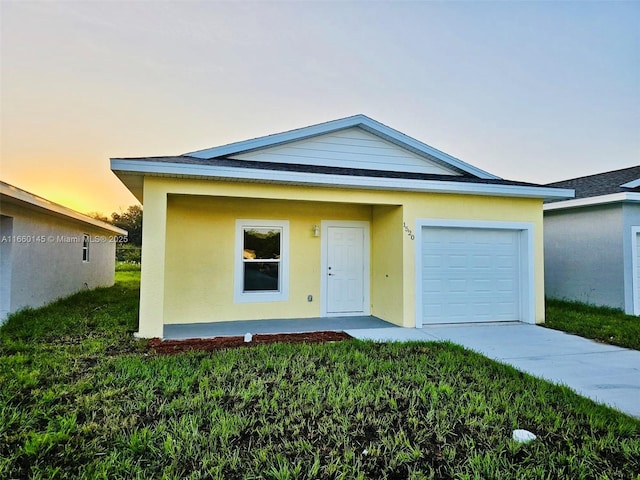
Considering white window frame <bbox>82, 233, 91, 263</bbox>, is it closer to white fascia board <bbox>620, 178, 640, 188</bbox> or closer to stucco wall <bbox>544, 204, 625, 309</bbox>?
stucco wall <bbox>544, 204, 625, 309</bbox>

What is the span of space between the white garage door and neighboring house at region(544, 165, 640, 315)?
3.29 m

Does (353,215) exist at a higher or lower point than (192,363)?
higher

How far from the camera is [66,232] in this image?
1080cm

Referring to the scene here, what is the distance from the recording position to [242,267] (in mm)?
8156

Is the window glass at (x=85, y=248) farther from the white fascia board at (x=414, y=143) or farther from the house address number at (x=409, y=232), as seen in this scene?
the house address number at (x=409, y=232)

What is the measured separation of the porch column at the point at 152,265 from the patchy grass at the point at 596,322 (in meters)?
8.08

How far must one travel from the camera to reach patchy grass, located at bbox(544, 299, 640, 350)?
662cm

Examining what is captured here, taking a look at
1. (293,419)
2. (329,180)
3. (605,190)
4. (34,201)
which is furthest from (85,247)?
(605,190)

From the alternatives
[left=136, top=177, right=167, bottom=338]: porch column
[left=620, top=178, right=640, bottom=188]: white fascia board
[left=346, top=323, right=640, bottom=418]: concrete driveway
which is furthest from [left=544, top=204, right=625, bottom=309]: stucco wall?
[left=136, top=177, right=167, bottom=338]: porch column

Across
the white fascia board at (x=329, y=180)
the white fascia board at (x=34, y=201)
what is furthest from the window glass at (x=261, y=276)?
the white fascia board at (x=34, y=201)

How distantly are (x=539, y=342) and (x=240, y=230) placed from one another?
6.43 meters

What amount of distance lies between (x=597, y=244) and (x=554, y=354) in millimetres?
6015

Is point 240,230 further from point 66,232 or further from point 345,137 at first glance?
point 66,232

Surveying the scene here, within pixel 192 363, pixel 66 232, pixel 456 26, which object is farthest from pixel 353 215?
pixel 66 232
